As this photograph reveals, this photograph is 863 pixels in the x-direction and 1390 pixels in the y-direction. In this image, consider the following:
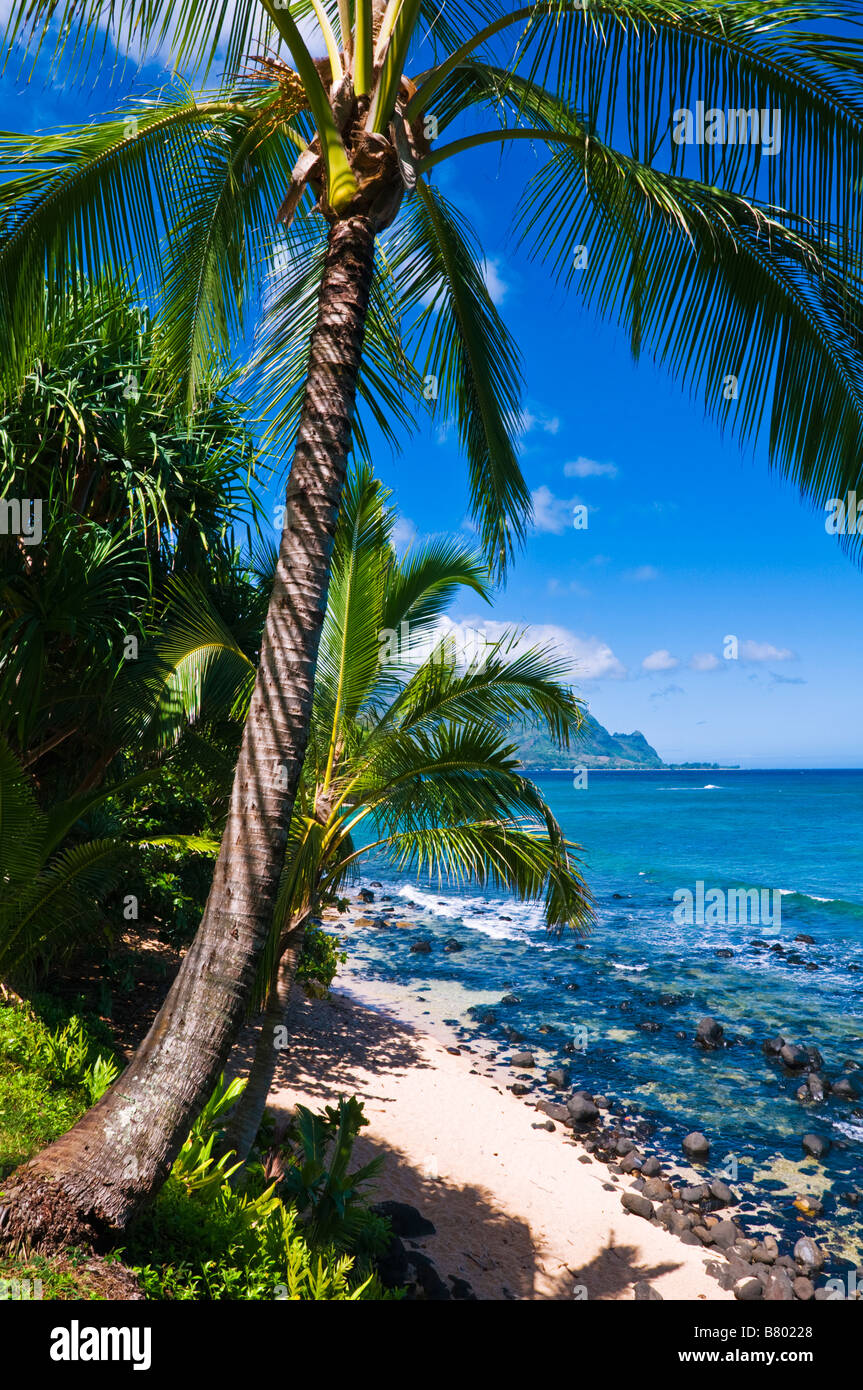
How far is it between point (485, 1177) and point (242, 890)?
796 cm

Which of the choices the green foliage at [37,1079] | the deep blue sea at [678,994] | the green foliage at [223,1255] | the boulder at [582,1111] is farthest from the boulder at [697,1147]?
the green foliage at [37,1079]

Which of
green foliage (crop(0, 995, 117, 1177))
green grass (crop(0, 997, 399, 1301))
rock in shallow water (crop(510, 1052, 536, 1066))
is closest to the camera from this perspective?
green grass (crop(0, 997, 399, 1301))

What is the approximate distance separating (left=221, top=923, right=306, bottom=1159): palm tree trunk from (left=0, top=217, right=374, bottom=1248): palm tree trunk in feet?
7.33

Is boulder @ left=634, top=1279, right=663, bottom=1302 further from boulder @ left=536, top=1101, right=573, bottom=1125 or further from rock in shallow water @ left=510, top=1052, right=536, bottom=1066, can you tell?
rock in shallow water @ left=510, top=1052, right=536, bottom=1066

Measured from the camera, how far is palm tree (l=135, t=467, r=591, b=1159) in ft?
20.3

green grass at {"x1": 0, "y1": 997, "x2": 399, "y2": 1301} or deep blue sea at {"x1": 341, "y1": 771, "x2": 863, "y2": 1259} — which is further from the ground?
green grass at {"x1": 0, "y1": 997, "x2": 399, "y2": 1301}

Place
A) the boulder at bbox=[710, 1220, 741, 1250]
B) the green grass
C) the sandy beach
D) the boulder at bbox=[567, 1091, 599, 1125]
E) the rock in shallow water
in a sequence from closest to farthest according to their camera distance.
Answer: the green grass → the sandy beach → the boulder at bbox=[710, 1220, 741, 1250] → the boulder at bbox=[567, 1091, 599, 1125] → the rock in shallow water

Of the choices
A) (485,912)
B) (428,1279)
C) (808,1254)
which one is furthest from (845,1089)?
(485,912)

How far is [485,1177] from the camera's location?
32.5 feet

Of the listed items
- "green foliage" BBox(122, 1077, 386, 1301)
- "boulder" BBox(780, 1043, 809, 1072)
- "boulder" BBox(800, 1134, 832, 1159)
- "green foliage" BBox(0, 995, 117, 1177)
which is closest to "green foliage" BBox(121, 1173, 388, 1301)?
"green foliage" BBox(122, 1077, 386, 1301)

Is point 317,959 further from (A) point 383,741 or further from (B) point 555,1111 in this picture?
(A) point 383,741

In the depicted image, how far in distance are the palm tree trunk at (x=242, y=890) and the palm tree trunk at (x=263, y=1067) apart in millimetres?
2234

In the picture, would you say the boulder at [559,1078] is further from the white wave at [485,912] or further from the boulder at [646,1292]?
the white wave at [485,912]

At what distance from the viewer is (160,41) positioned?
427cm
